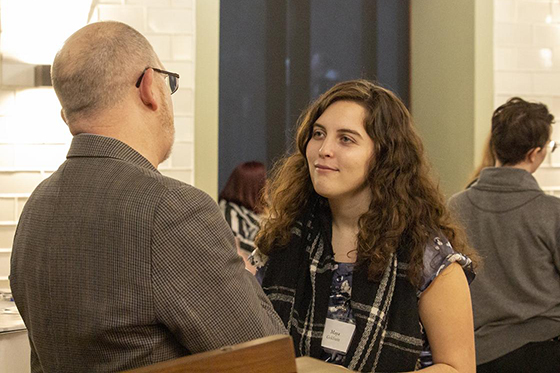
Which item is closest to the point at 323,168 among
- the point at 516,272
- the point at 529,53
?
the point at 516,272

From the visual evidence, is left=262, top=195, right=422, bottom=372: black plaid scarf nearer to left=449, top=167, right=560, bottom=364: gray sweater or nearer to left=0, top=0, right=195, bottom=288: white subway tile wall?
left=449, top=167, right=560, bottom=364: gray sweater

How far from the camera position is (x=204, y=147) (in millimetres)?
3465

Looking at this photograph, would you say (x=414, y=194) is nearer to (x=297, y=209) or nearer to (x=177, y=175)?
(x=297, y=209)

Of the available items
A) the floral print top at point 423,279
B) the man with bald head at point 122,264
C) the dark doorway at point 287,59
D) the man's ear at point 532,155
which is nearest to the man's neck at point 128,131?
the man with bald head at point 122,264

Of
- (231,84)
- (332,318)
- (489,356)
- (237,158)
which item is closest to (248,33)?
(231,84)

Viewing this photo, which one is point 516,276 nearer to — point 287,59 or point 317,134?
point 317,134

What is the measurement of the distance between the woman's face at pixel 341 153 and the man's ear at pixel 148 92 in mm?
653

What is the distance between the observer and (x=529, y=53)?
4000 millimetres

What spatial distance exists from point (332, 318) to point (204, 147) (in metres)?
1.72

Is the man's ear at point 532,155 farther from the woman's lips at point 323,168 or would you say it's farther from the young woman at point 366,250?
the woman's lips at point 323,168

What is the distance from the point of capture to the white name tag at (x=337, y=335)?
1.85m

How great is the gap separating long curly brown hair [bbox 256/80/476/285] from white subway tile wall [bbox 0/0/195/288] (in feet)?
4.44

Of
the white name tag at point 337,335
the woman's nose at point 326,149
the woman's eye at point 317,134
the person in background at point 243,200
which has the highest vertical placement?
the woman's eye at point 317,134

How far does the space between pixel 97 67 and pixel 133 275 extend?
429mm
